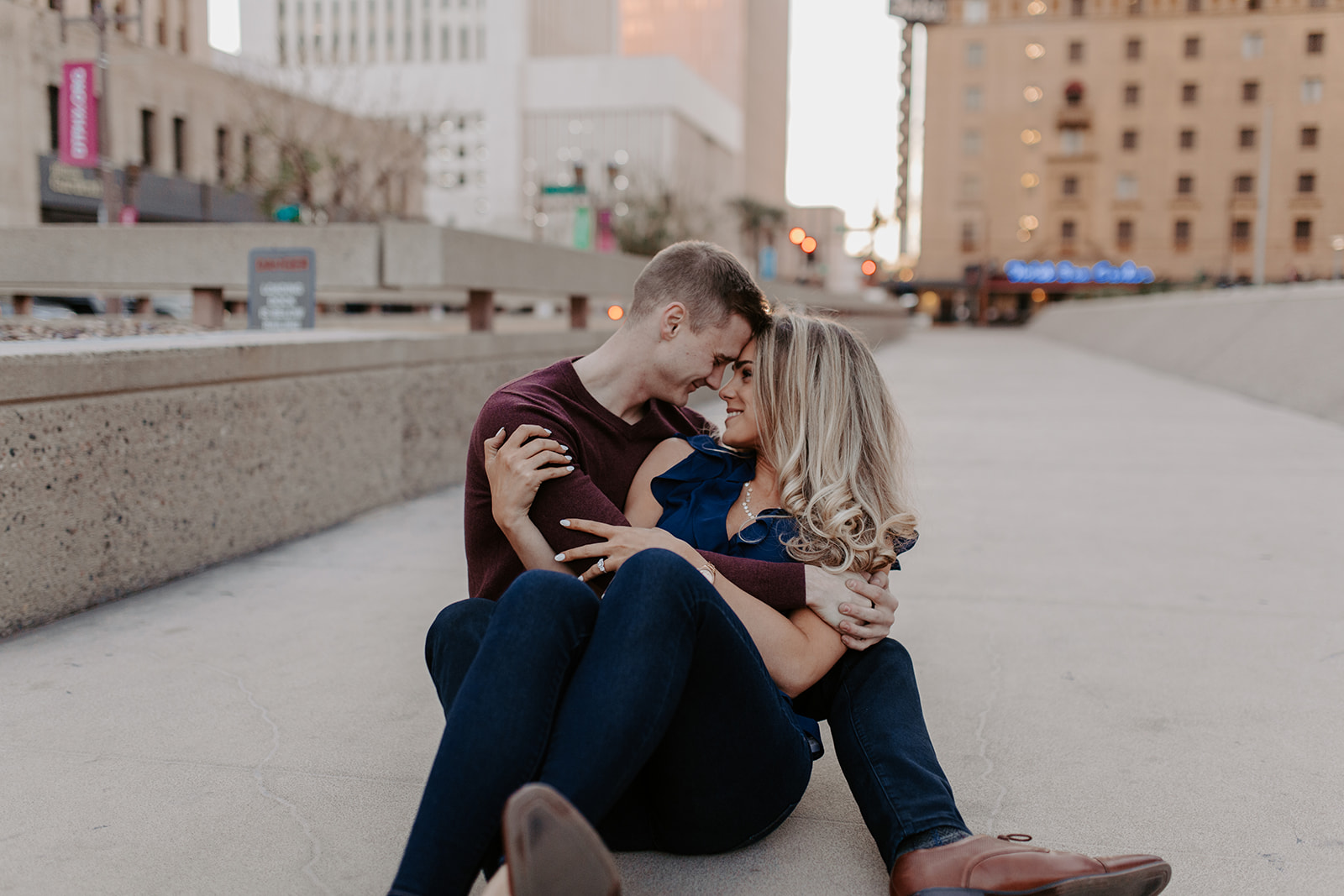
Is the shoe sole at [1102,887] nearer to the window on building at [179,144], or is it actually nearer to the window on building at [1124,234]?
the window on building at [179,144]

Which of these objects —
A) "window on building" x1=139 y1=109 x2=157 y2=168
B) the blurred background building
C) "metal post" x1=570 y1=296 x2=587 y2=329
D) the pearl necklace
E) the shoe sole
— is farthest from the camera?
"window on building" x1=139 y1=109 x2=157 y2=168

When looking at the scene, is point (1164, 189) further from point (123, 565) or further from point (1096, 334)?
point (123, 565)

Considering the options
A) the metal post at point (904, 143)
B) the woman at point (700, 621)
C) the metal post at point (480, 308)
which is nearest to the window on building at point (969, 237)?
the metal post at point (904, 143)

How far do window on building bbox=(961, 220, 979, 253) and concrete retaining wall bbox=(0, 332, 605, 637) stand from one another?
6808 centimetres

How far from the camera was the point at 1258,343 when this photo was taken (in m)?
14.7

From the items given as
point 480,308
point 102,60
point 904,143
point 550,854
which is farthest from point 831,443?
point 904,143

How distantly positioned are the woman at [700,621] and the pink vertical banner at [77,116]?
29088mm

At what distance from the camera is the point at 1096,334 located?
2919 centimetres

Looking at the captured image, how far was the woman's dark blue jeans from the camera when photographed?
1910mm

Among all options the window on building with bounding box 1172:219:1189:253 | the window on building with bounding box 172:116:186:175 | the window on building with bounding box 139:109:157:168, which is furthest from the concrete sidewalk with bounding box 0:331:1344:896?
the window on building with bounding box 1172:219:1189:253

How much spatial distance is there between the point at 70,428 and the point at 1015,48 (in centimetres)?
7463

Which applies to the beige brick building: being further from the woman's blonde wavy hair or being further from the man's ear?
the woman's blonde wavy hair

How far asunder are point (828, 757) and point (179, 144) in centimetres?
4388

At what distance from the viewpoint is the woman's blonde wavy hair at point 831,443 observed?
251 cm
